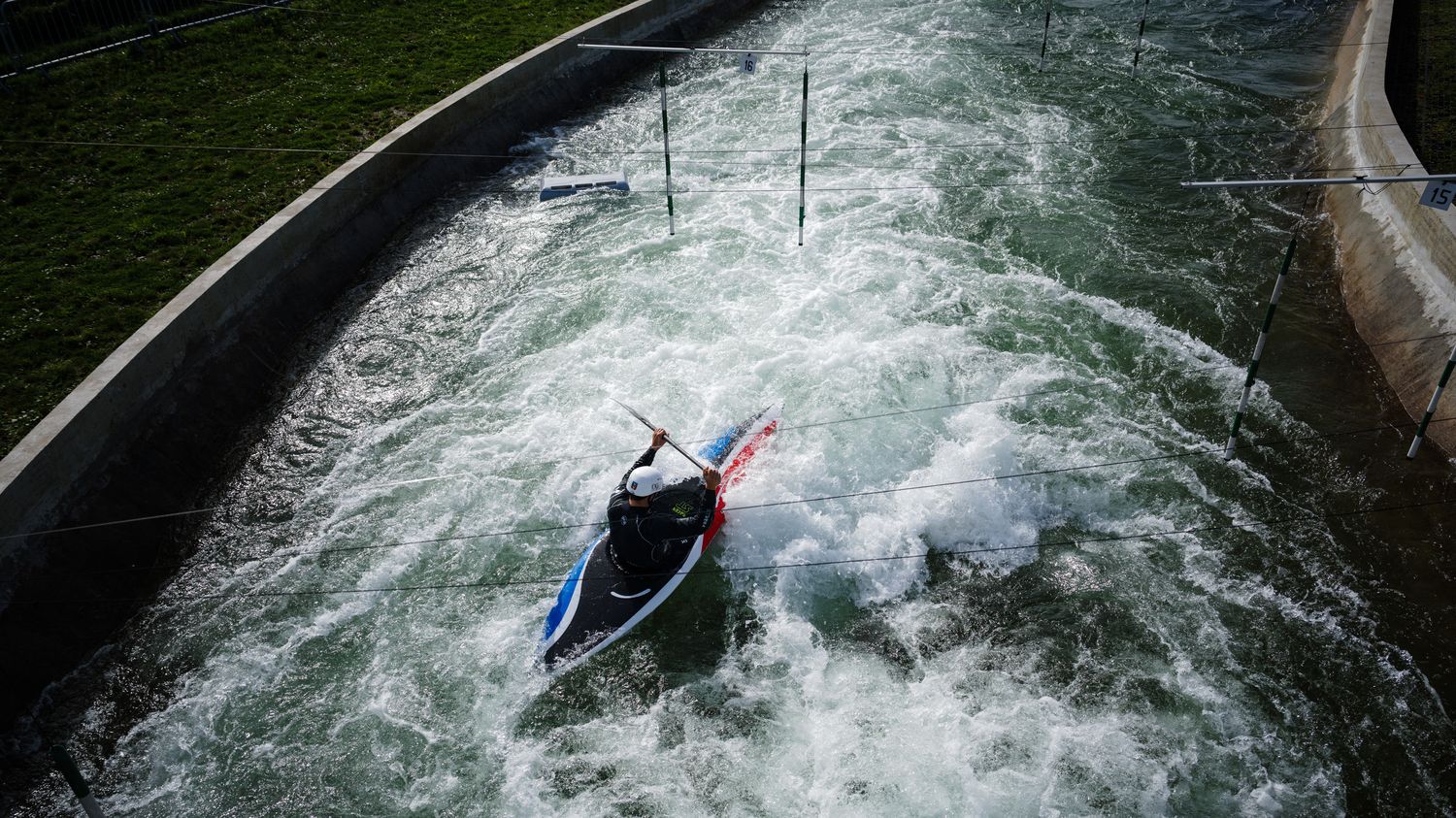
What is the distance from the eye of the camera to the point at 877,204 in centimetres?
1284

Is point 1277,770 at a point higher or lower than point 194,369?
lower

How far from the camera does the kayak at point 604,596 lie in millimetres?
6906

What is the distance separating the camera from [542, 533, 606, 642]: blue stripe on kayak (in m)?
7.03

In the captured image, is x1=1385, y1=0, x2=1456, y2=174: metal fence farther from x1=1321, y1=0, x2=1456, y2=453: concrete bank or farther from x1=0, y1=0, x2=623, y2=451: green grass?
x1=0, y1=0, x2=623, y2=451: green grass

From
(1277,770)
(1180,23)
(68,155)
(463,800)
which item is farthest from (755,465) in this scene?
(1180,23)

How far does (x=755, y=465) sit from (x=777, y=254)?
14.1ft

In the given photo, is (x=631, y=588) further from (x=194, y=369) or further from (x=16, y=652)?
(x=194, y=369)

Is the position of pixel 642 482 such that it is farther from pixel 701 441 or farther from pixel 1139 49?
pixel 1139 49

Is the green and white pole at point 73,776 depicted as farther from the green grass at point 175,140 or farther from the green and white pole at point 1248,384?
the green and white pole at point 1248,384

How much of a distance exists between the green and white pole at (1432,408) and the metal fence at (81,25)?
17.8 metres

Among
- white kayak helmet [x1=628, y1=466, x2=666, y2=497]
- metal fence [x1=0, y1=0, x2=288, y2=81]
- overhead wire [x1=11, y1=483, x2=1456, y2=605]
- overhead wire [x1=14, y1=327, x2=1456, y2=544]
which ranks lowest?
overhead wire [x1=11, y1=483, x2=1456, y2=605]

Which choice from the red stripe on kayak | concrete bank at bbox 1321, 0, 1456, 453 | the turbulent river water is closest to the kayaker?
the red stripe on kayak

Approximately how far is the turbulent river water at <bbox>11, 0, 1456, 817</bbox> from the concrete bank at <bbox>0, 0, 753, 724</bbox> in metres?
0.37

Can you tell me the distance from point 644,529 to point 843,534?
6.05ft
